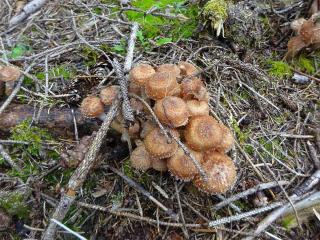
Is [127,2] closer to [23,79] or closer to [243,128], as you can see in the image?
[23,79]

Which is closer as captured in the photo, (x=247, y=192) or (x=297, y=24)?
(x=247, y=192)

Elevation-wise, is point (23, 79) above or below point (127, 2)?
below

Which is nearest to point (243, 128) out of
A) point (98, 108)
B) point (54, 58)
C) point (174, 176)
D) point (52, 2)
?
point (174, 176)

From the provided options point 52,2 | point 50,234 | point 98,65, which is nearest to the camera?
point 50,234

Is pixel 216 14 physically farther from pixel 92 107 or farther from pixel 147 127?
pixel 92 107

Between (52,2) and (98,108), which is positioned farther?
(52,2)

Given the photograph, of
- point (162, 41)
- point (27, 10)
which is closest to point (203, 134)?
point (162, 41)

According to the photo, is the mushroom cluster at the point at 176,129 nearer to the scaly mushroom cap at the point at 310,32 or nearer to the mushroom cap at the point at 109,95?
the mushroom cap at the point at 109,95
